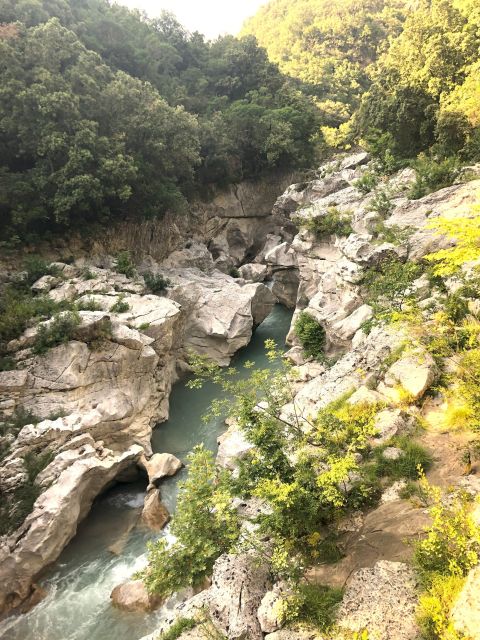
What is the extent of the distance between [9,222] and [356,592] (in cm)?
2157

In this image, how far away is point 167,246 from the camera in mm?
27453

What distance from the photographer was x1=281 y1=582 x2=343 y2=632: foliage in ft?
15.9

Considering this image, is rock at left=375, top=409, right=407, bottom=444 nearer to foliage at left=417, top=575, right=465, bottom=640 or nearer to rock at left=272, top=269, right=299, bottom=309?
foliage at left=417, top=575, right=465, bottom=640

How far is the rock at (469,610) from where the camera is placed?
3.50 metres

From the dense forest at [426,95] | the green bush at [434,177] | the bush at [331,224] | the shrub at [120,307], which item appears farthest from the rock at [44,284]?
the dense forest at [426,95]

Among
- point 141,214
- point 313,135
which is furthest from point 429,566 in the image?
point 313,135

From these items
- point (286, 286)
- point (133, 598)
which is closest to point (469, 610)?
point (133, 598)

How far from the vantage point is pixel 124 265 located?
73.1ft

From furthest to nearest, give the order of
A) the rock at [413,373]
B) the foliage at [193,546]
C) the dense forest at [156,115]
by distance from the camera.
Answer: the dense forest at [156,115] → the rock at [413,373] → the foliage at [193,546]

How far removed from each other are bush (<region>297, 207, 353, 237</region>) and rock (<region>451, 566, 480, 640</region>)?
17605 millimetres

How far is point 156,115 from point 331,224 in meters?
12.6

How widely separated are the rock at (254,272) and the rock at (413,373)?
22.3 m

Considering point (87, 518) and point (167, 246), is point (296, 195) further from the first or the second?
point (87, 518)

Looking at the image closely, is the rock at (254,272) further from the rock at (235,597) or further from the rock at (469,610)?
the rock at (469,610)
